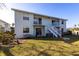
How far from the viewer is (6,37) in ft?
20.6

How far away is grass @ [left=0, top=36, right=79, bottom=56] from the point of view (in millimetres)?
6055

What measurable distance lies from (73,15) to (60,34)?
867 mm

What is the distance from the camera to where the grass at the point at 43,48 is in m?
6.05

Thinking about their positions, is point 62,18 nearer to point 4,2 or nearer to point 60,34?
point 60,34

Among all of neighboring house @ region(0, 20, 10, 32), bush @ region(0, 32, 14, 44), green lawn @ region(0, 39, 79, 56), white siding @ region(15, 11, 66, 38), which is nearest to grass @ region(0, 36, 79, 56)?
green lawn @ region(0, 39, 79, 56)

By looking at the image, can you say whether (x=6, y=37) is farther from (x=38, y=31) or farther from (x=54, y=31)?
(x=54, y=31)

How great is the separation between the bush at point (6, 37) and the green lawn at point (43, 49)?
0.81 ft

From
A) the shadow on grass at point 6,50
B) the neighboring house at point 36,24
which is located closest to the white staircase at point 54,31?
the neighboring house at point 36,24

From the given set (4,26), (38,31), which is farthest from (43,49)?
(4,26)

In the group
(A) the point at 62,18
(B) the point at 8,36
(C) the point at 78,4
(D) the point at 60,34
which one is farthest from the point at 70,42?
(B) the point at 8,36

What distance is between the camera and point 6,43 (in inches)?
246

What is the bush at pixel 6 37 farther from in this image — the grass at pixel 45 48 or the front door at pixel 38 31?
the front door at pixel 38 31

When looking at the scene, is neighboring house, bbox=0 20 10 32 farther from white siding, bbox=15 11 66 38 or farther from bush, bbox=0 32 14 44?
white siding, bbox=15 11 66 38

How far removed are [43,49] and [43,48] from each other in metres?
0.04
